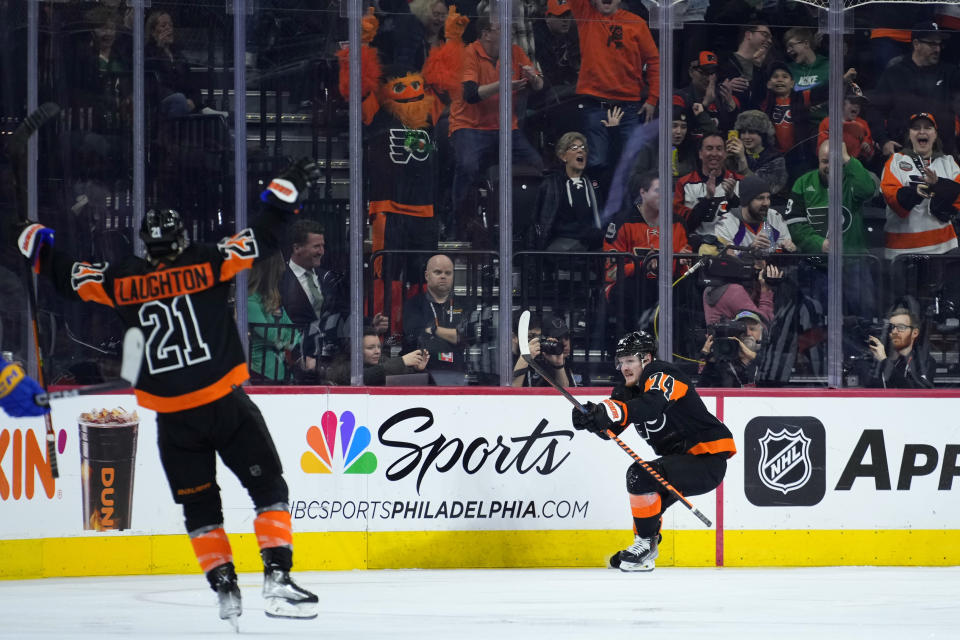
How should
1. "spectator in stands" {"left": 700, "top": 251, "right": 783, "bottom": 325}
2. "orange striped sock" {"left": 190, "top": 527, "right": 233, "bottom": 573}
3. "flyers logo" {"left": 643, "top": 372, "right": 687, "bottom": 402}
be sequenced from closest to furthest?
"orange striped sock" {"left": 190, "top": 527, "right": 233, "bottom": 573} → "flyers logo" {"left": 643, "top": 372, "right": 687, "bottom": 402} → "spectator in stands" {"left": 700, "top": 251, "right": 783, "bottom": 325}

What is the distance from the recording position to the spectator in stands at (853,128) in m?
6.32

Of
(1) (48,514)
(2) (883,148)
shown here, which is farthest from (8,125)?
→ (2) (883,148)

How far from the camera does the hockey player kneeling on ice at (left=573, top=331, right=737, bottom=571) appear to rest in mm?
5426

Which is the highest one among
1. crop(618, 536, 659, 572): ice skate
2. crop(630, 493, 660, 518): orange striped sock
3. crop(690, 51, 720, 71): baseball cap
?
crop(690, 51, 720, 71): baseball cap

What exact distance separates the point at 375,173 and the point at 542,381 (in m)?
1.24

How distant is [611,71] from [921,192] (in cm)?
163

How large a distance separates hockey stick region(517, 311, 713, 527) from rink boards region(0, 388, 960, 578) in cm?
20

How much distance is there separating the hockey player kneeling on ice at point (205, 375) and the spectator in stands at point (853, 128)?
3.30 metres

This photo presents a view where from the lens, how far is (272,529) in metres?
3.82

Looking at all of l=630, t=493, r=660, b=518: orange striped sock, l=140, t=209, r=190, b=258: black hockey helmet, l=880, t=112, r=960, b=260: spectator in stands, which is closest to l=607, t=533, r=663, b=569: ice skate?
l=630, t=493, r=660, b=518: orange striped sock

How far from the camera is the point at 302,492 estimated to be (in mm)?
5660

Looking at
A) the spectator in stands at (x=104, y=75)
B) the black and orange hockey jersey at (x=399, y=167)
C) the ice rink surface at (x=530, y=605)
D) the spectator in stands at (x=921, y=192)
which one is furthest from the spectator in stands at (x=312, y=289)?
the spectator in stands at (x=921, y=192)

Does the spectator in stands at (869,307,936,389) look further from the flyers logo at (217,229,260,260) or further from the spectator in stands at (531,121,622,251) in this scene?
the flyers logo at (217,229,260,260)

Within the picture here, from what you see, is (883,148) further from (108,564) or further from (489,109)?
(108,564)
